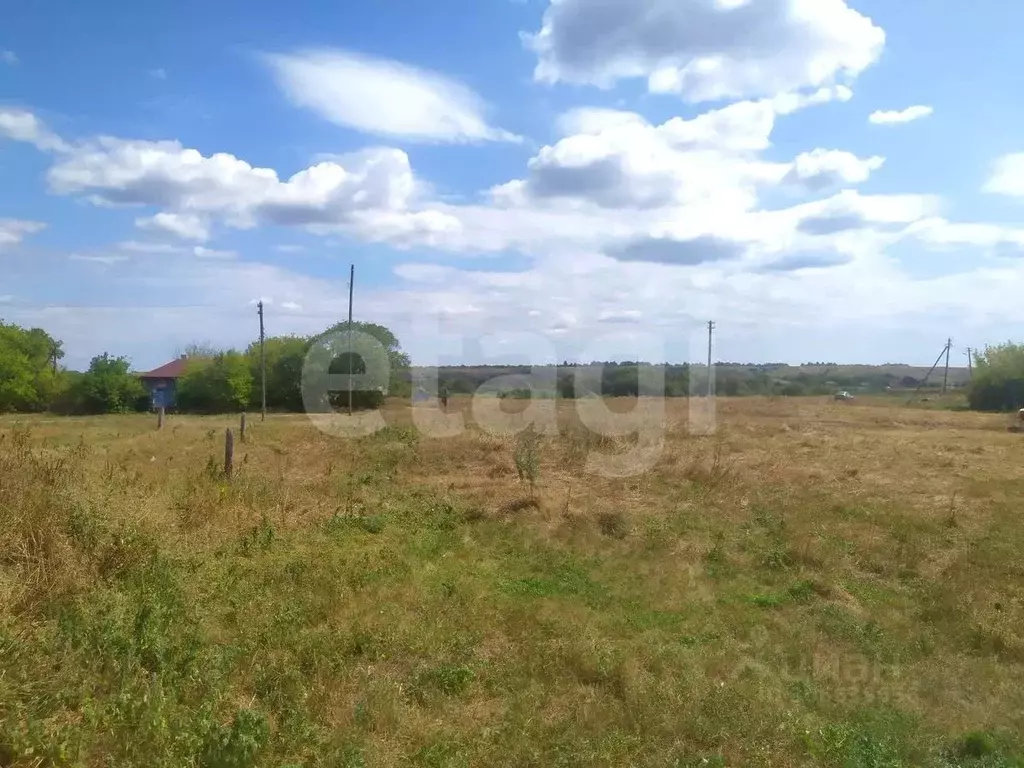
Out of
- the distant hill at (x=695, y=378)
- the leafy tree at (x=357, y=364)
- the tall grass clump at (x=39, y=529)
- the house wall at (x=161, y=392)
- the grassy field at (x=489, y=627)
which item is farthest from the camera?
the house wall at (x=161, y=392)

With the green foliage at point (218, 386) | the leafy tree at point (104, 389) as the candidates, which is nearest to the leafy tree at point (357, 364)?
the green foliage at point (218, 386)

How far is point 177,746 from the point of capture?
364 cm

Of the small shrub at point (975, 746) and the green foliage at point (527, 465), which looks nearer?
the small shrub at point (975, 746)

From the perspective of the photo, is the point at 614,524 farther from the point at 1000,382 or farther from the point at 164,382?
the point at 164,382

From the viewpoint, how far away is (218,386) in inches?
1566

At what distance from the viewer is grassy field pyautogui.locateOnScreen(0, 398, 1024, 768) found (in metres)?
4.00

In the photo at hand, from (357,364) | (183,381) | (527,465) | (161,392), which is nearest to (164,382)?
(161,392)

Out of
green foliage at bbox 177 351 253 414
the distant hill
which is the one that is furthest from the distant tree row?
the distant hill

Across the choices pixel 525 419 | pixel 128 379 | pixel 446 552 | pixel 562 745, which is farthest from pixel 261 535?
pixel 128 379

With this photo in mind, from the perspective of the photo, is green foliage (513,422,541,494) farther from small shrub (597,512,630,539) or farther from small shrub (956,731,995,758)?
small shrub (956,731,995,758)

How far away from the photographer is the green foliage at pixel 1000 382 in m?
37.8

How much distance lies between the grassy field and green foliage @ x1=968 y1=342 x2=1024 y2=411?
33.1 metres

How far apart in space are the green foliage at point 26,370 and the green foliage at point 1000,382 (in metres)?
50.3

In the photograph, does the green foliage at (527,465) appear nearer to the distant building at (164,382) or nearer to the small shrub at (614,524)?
the small shrub at (614,524)
